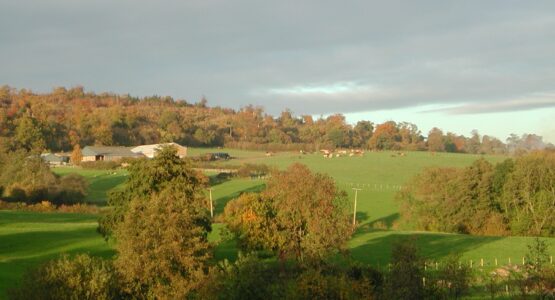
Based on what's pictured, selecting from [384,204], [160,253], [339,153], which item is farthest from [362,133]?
[160,253]

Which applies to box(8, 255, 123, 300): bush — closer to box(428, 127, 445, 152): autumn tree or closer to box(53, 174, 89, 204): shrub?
box(53, 174, 89, 204): shrub

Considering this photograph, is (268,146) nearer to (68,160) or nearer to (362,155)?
(362,155)

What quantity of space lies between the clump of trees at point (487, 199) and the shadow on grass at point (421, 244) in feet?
27.7

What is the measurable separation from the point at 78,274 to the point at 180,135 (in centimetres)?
11859

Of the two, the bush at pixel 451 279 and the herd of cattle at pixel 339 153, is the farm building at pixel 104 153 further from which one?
the bush at pixel 451 279

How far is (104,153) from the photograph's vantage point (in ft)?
388

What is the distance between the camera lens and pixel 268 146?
138125 millimetres

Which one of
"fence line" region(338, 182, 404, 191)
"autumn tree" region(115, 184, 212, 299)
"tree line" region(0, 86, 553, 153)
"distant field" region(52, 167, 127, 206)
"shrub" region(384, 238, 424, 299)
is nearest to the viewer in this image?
"shrub" region(384, 238, 424, 299)

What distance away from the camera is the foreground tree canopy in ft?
101

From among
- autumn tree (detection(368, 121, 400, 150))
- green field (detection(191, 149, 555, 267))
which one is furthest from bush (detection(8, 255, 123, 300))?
autumn tree (detection(368, 121, 400, 150))

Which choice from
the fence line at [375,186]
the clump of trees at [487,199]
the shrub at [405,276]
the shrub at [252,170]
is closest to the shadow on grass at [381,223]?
the clump of trees at [487,199]

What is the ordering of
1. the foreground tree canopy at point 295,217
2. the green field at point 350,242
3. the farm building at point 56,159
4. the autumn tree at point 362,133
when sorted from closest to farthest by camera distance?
the foreground tree canopy at point 295,217 → the green field at point 350,242 → the farm building at point 56,159 → the autumn tree at point 362,133

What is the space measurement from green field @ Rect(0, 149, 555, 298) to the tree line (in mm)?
23859

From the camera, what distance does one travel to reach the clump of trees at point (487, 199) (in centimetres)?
6869
